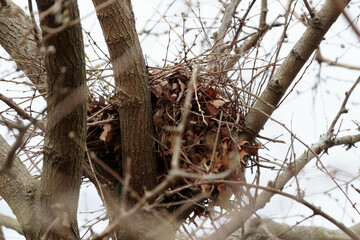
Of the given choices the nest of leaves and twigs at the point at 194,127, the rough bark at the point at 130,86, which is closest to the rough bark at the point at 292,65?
the nest of leaves and twigs at the point at 194,127

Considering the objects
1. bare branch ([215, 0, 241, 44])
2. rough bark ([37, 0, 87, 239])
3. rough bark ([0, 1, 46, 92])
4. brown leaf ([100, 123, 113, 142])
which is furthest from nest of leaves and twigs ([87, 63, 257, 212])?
bare branch ([215, 0, 241, 44])

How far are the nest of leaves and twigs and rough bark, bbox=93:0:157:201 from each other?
7 centimetres

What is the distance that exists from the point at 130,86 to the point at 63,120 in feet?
1.53

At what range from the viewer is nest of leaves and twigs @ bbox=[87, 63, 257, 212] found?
201 centimetres

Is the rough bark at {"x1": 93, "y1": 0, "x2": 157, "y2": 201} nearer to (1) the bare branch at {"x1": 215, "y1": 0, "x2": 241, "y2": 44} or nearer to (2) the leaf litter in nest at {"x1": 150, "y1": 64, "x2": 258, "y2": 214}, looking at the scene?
(2) the leaf litter in nest at {"x1": 150, "y1": 64, "x2": 258, "y2": 214}

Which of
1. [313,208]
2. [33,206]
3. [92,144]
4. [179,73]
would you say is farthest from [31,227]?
[313,208]

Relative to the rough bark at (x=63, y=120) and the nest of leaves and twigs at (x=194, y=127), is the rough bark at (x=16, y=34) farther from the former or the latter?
the rough bark at (x=63, y=120)

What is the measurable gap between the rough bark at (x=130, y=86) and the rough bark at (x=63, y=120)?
334mm

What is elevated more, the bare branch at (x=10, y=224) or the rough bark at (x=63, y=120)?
the rough bark at (x=63, y=120)

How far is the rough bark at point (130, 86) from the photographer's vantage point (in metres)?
1.98

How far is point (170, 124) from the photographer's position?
2.08m

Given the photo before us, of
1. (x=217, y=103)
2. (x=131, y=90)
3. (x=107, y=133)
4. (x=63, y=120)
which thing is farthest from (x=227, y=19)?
(x=63, y=120)

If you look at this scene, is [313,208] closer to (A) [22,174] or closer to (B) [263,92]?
(B) [263,92]

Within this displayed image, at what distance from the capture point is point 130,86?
6.63ft
